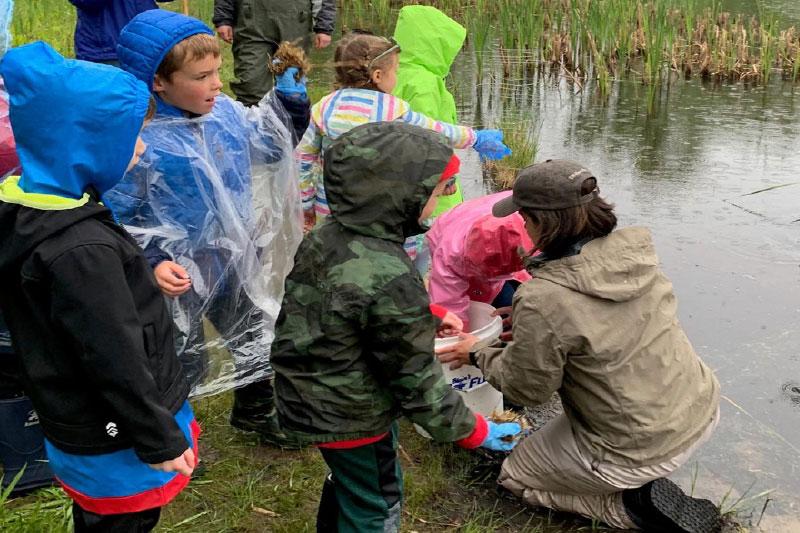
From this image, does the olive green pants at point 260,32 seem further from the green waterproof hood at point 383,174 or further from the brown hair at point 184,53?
the green waterproof hood at point 383,174

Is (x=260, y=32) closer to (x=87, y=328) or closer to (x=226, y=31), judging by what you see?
(x=226, y=31)

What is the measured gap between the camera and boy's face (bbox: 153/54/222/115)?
2.55 meters

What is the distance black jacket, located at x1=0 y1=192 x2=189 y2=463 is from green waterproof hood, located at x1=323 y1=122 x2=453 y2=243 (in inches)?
18.4

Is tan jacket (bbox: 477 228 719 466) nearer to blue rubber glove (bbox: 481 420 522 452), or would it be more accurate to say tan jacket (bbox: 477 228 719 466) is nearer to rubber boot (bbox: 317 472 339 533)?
blue rubber glove (bbox: 481 420 522 452)

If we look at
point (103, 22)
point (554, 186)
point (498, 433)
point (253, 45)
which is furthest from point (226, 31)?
point (498, 433)

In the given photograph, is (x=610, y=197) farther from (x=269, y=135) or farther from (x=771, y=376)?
(x=269, y=135)

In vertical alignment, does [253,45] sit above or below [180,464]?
above

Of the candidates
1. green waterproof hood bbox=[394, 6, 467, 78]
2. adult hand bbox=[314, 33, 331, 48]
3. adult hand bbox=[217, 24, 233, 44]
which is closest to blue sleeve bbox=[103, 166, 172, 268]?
green waterproof hood bbox=[394, 6, 467, 78]

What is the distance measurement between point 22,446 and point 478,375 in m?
1.45

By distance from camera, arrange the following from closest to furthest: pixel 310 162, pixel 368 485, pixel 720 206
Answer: pixel 368 485
pixel 310 162
pixel 720 206

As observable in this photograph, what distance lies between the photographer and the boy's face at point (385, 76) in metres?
3.20

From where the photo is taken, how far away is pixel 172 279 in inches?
91.8

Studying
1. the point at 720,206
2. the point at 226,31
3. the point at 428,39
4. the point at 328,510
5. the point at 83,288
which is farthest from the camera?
the point at 226,31

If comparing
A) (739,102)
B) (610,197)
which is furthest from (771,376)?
(739,102)
